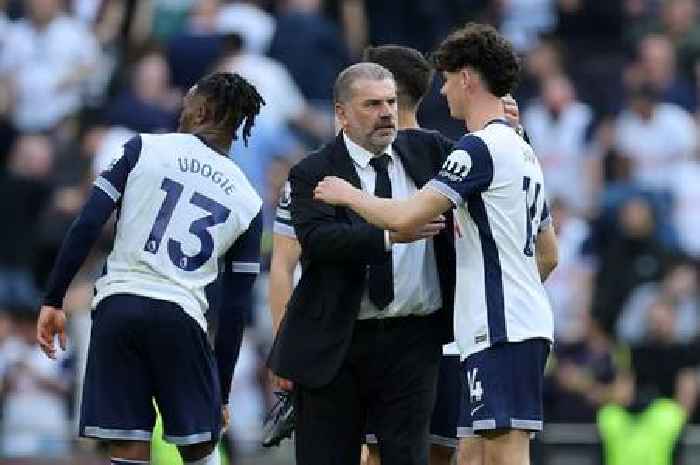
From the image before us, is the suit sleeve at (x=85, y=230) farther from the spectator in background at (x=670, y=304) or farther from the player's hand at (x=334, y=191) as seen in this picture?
the spectator in background at (x=670, y=304)

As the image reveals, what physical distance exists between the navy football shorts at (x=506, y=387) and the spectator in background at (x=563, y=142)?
8.34 meters

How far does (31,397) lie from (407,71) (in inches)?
254

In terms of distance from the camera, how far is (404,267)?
873 centimetres

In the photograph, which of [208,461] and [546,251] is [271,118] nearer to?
[208,461]

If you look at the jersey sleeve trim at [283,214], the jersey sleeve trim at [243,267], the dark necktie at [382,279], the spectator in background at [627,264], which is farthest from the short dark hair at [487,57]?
the spectator in background at [627,264]

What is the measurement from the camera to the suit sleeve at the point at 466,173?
8.21 m

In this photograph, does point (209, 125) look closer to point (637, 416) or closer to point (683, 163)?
point (637, 416)

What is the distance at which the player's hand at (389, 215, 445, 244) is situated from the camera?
833 centimetres

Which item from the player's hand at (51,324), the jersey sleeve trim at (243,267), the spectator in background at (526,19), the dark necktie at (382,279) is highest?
the spectator in background at (526,19)

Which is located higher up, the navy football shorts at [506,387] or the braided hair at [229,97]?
the braided hair at [229,97]

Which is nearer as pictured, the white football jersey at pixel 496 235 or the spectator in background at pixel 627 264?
the white football jersey at pixel 496 235

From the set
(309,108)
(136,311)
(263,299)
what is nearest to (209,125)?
(136,311)

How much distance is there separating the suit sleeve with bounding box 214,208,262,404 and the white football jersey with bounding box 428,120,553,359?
107cm

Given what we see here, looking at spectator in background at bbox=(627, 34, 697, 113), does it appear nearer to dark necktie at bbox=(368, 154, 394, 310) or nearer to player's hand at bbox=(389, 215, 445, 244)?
dark necktie at bbox=(368, 154, 394, 310)
